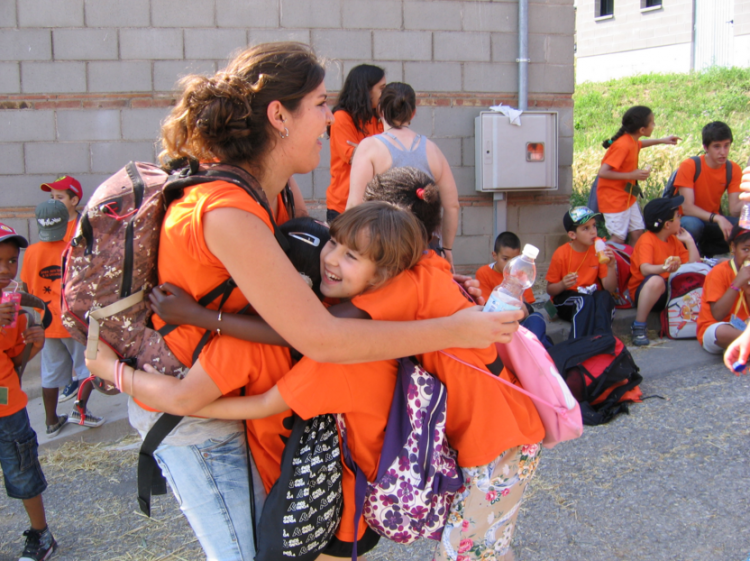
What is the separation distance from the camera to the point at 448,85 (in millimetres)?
6465

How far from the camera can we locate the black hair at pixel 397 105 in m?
4.00

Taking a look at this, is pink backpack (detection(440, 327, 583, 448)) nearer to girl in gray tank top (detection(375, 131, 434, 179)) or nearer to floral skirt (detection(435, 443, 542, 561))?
floral skirt (detection(435, 443, 542, 561))

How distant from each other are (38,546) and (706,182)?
7.17 m

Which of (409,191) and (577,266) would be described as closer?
(409,191)

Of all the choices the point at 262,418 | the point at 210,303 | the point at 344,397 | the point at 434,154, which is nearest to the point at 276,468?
the point at 262,418

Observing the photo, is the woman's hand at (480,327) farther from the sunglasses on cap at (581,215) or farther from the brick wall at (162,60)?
the brick wall at (162,60)

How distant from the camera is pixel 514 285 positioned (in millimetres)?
1864

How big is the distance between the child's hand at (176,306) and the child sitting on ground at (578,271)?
4527 mm

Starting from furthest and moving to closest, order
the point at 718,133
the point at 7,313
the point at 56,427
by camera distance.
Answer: the point at 718,133 < the point at 56,427 < the point at 7,313

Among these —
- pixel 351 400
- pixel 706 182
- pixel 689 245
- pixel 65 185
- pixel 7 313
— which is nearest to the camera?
pixel 351 400

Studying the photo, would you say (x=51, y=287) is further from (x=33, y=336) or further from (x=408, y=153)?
(x=408, y=153)

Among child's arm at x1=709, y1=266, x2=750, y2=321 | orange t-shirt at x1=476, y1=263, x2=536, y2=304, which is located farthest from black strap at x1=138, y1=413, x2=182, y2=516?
child's arm at x1=709, y1=266, x2=750, y2=321

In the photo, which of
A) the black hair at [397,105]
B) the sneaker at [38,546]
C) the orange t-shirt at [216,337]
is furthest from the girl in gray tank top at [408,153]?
the sneaker at [38,546]

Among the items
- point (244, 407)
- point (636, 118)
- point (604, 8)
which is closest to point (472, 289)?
point (244, 407)
